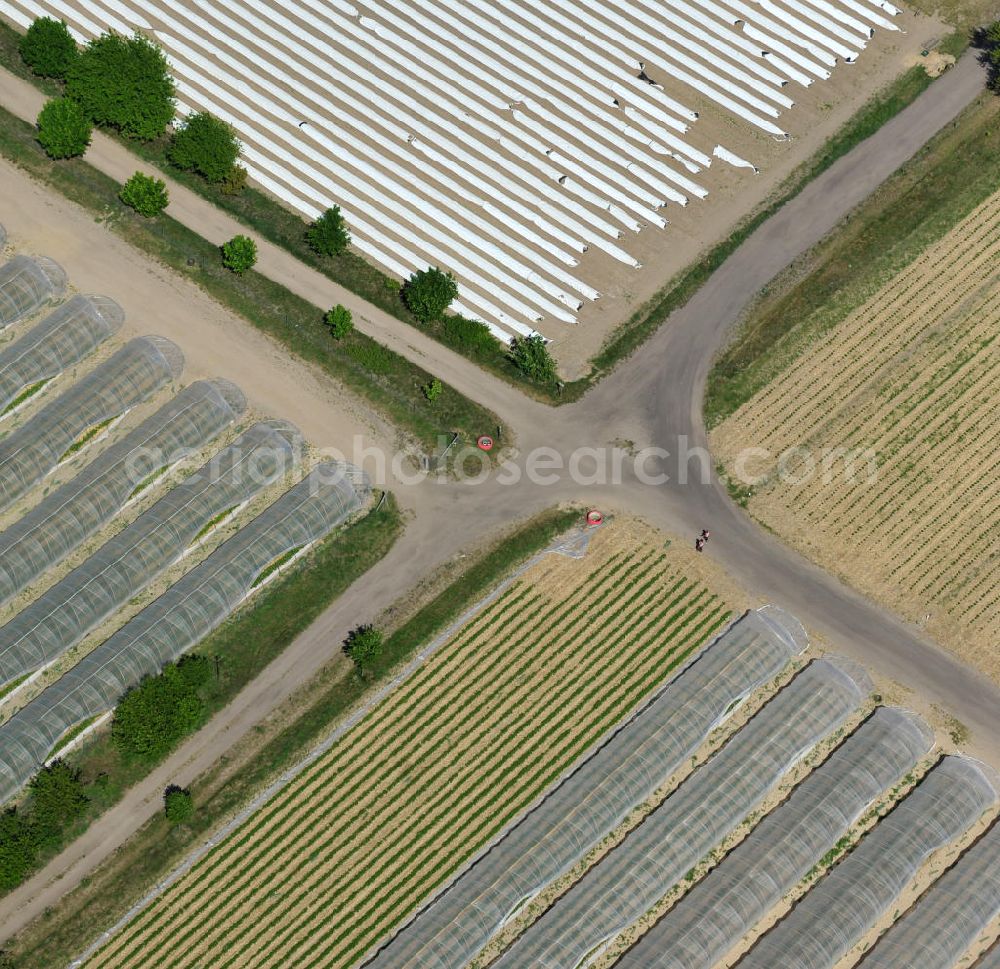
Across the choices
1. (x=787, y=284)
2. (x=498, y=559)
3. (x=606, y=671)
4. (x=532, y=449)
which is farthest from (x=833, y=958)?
(x=787, y=284)

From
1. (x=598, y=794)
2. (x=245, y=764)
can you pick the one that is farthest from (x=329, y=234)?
(x=598, y=794)

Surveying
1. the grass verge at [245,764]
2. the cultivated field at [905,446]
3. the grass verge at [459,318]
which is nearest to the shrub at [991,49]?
the grass verge at [459,318]

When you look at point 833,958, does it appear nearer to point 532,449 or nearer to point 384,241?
point 532,449

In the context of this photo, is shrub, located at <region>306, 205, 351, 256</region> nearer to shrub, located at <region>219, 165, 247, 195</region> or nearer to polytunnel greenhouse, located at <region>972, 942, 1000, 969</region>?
shrub, located at <region>219, 165, 247, 195</region>

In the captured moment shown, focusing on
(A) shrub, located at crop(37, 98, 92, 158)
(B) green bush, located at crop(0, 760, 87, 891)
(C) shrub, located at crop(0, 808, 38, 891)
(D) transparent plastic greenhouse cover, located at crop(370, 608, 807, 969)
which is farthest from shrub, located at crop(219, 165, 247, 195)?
(D) transparent plastic greenhouse cover, located at crop(370, 608, 807, 969)

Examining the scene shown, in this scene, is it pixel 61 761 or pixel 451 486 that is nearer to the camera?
pixel 61 761

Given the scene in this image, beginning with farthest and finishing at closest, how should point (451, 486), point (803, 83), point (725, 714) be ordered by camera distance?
point (803, 83)
point (451, 486)
point (725, 714)

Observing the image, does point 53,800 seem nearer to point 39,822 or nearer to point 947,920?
point 39,822
